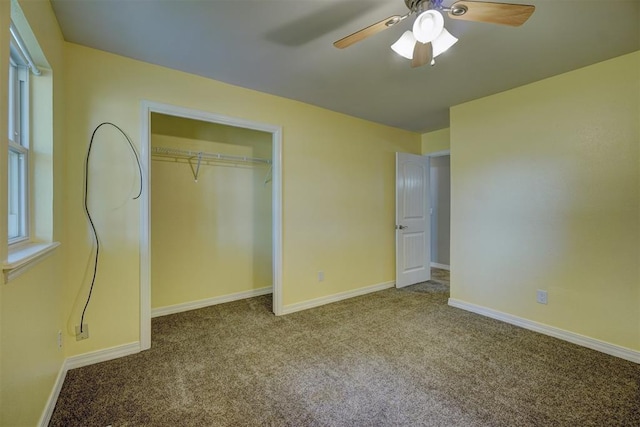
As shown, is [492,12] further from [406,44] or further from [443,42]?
[406,44]

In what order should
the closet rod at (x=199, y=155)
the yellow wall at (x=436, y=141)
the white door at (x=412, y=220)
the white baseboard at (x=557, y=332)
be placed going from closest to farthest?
1. the white baseboard at (x=557, y=332)
2. the closet rod at (x=199, y=155)
3. the white door at (x=412, y=220)
4. the yellow wall at (x=436, y=141)

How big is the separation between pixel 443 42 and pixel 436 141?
117 inches

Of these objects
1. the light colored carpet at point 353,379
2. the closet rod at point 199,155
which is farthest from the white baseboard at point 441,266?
the closet rod at point 199,155

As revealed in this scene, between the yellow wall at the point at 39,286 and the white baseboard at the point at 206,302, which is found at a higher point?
the yellow wall at the point at 39,286

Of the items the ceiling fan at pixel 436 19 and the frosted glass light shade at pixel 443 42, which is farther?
the frosted glass light shade at pixel 443 42

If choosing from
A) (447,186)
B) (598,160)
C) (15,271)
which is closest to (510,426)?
(598,160)

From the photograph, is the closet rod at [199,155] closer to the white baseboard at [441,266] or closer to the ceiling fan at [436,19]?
the ceiling fan at [436,19]

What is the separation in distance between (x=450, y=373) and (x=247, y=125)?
2.78 metres

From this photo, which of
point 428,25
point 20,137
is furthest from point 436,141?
point 20,137

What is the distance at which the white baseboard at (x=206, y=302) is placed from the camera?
3.19 metres

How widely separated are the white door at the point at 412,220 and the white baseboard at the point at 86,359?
324 centimetres

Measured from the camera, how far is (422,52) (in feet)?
5.77

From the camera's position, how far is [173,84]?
99.5 inches

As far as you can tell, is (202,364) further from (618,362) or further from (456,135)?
(456,135)
